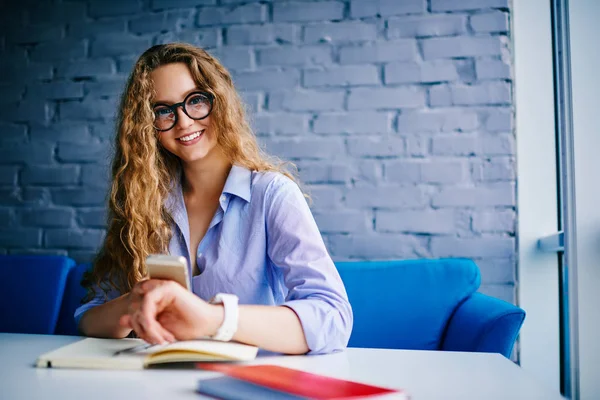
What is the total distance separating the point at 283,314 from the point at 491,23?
1.60m

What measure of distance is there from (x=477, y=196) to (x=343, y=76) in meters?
0.70

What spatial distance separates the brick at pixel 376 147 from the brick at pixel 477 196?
23 cm

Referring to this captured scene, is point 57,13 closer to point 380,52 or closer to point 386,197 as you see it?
point 380,52

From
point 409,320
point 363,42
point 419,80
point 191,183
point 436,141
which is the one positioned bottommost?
point 409,320

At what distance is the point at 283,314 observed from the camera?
3.52 feet

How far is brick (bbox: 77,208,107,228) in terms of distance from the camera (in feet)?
7.88

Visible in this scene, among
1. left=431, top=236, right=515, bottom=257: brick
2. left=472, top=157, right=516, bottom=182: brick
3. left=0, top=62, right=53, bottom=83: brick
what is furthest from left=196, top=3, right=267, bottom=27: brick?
left=431, top=236, right=515, bottom=257: brick

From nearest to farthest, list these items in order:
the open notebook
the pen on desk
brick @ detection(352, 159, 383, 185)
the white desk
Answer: the white desk < the open notebook < the pen on desk < brick @ detection(352, 159, 383, 185)

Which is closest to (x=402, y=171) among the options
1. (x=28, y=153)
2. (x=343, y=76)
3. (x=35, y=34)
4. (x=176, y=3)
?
(x=343, y=76)

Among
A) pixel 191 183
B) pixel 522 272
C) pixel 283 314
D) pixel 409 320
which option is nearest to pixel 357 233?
pixel 409 320

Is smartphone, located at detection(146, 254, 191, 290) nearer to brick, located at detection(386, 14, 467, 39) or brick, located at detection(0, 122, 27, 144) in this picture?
brick, located at detection(386, 14, 467, 39)

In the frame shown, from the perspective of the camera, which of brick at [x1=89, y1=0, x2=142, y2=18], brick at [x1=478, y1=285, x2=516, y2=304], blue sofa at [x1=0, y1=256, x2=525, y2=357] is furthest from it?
brick at [x1=89, y1=0, x2=142, y2=18]

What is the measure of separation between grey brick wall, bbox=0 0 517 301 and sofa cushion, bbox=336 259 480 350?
0.63ft

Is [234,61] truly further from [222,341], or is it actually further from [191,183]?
[222,341]
